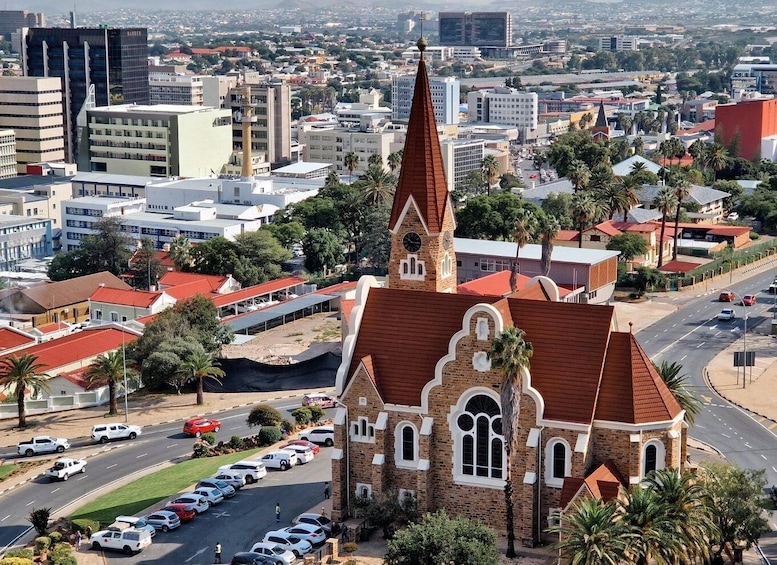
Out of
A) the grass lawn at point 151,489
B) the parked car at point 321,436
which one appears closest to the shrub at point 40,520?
the grass lawn at point 151,489

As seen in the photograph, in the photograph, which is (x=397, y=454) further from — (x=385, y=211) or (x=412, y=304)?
(x=385, y=211)

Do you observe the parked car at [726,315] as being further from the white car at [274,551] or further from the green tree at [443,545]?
the white car at [274,551]

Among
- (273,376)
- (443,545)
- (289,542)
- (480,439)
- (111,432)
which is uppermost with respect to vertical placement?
(480,439)

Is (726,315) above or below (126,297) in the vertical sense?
below

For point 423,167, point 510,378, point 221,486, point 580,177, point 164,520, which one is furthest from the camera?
point 580,177

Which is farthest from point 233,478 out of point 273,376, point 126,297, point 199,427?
point 126,297

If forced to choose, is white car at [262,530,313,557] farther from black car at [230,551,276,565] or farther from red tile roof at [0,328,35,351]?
red tile roof at [0,328,35,351]

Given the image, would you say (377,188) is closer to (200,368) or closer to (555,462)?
(200,368)
